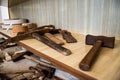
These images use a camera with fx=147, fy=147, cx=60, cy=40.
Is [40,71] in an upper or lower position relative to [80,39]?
lower

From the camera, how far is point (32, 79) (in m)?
1.06

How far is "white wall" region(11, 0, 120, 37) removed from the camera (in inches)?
38.6

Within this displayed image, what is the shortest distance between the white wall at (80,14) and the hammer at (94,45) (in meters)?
0.14

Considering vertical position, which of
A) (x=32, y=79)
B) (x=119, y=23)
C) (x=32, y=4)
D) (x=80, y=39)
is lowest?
(x=32, y=79)

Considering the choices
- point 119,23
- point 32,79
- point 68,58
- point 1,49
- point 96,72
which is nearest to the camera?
point 96,72

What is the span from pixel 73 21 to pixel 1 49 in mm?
809

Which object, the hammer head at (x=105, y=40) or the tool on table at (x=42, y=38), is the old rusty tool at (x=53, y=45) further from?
the hammer head at (x=105, y=40)

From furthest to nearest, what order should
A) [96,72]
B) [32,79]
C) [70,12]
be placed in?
[70,12] < [32,79] < [96,72]

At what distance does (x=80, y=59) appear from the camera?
2.54ft

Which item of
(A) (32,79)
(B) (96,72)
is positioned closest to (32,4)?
(A) (32,79)

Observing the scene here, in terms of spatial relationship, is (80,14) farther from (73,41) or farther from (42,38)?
(42,38)

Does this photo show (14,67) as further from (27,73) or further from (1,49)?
Result: (1,49)

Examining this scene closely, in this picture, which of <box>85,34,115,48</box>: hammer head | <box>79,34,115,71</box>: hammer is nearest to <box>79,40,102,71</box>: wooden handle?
<box>79,34,115,71</box>: hammer

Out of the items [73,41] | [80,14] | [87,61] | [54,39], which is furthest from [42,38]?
[87,61]
